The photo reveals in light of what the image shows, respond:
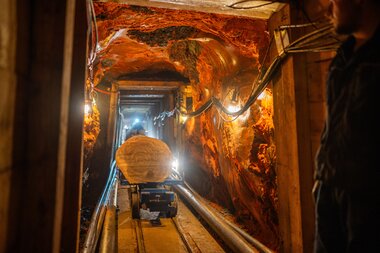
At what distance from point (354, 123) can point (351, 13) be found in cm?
65

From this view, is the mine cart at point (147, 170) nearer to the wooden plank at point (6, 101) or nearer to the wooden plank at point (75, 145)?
the wooden plank at point (75, 145)

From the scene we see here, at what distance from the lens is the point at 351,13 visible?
1.49 m

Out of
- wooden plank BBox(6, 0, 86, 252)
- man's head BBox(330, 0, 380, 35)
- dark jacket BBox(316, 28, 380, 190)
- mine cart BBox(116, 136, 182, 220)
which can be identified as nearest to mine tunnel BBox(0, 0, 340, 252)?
wooden plank BBox(6, 0, 86, 252)

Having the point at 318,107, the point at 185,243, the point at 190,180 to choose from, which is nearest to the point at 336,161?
the point at 318,107

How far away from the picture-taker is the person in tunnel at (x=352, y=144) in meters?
1.28

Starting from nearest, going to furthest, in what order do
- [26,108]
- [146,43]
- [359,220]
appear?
[359,220], [26,108], [146,43]

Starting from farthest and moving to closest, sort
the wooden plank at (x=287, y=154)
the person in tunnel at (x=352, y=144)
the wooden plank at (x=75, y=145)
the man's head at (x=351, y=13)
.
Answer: the wooden plank at (x=287, y=154) → the wooden plank at (x=75, y=145) → the man's head at (x=351, y=13) → the person in tunnel at (x=352, y=144)

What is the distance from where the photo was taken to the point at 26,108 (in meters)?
1.56

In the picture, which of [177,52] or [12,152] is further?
[177,52]

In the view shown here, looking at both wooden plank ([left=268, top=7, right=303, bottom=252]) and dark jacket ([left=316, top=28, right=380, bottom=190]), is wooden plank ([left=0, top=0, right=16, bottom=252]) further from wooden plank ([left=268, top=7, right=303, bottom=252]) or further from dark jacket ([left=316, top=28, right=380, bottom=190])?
wooden plank ([left=268, top=7, right=303, bottom=252])

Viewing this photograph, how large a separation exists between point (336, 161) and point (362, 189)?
20 centimetres

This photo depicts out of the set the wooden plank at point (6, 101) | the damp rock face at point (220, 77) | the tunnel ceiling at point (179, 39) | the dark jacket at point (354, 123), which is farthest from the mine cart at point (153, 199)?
the dark jacket at point (354, 123)

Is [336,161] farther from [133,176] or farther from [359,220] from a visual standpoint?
[133,176]

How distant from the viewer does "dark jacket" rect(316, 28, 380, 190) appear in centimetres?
128
